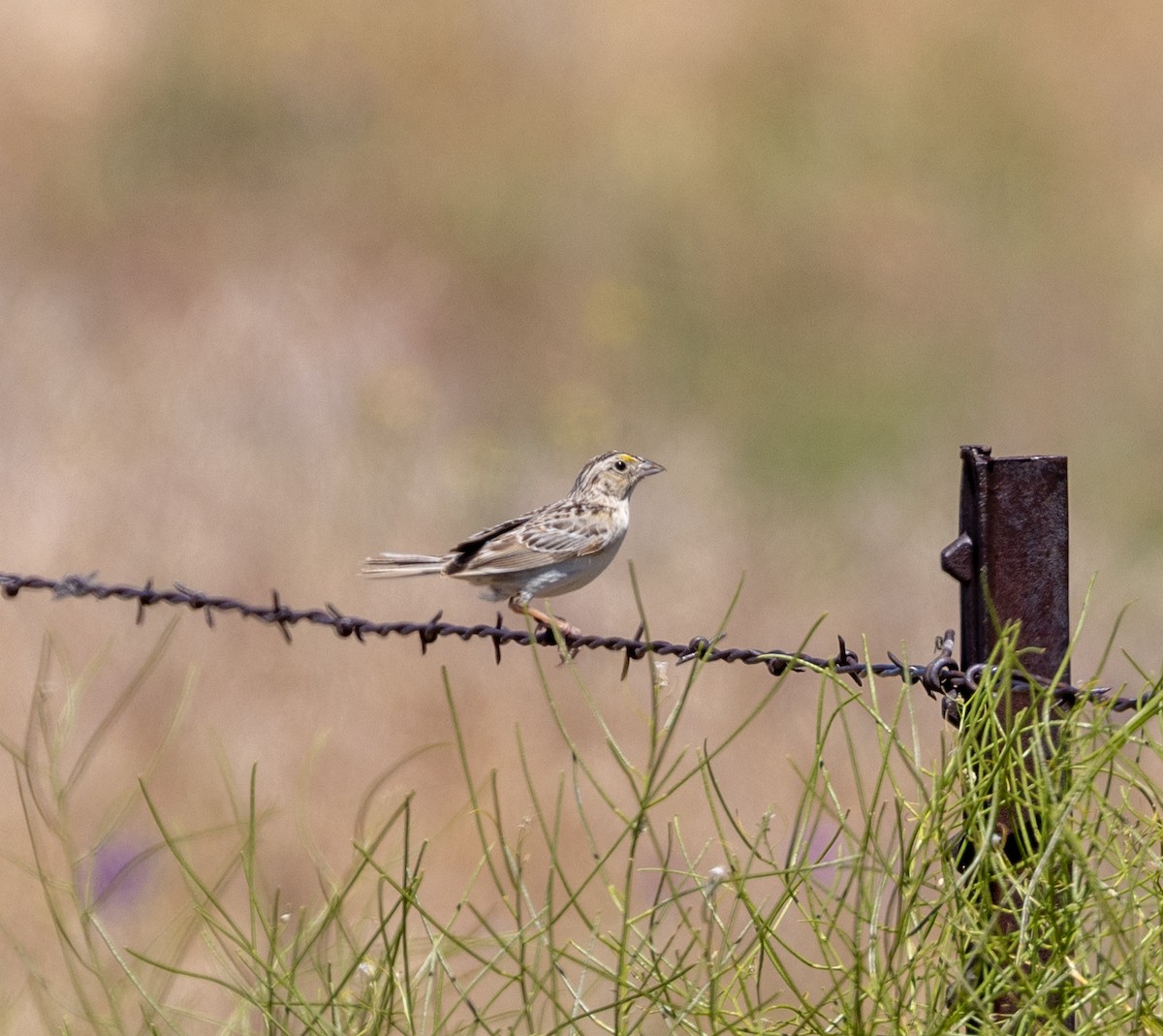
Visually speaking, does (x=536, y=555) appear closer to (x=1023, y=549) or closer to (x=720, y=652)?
(x=720, y=652)

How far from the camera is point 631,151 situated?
1588cm

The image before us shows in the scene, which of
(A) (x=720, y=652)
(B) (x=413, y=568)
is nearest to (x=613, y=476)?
(B) (x=413, y=568)

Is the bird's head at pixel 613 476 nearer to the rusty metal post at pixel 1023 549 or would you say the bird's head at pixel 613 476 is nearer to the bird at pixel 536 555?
the bird at pixel 536 555

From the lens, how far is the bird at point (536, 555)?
246 inches

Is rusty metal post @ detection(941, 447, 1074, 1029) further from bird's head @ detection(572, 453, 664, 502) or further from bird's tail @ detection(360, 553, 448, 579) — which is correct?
bird's head @ detection(572, 453, 664, 502)

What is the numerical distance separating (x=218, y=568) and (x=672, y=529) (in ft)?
9.26

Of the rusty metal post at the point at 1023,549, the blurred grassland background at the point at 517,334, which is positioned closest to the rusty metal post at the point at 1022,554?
the rusty metal post at the point at 1023,549

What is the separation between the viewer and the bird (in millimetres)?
6258

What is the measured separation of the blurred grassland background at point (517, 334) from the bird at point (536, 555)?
61cm

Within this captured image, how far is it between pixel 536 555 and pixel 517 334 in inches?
276

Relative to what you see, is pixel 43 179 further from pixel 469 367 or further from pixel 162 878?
A: pixel 162 878

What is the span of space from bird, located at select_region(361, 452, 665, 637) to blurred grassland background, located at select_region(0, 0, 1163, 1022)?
61 centimetres

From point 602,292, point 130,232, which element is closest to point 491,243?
point 602,292

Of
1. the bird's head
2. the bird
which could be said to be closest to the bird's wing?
the bird
